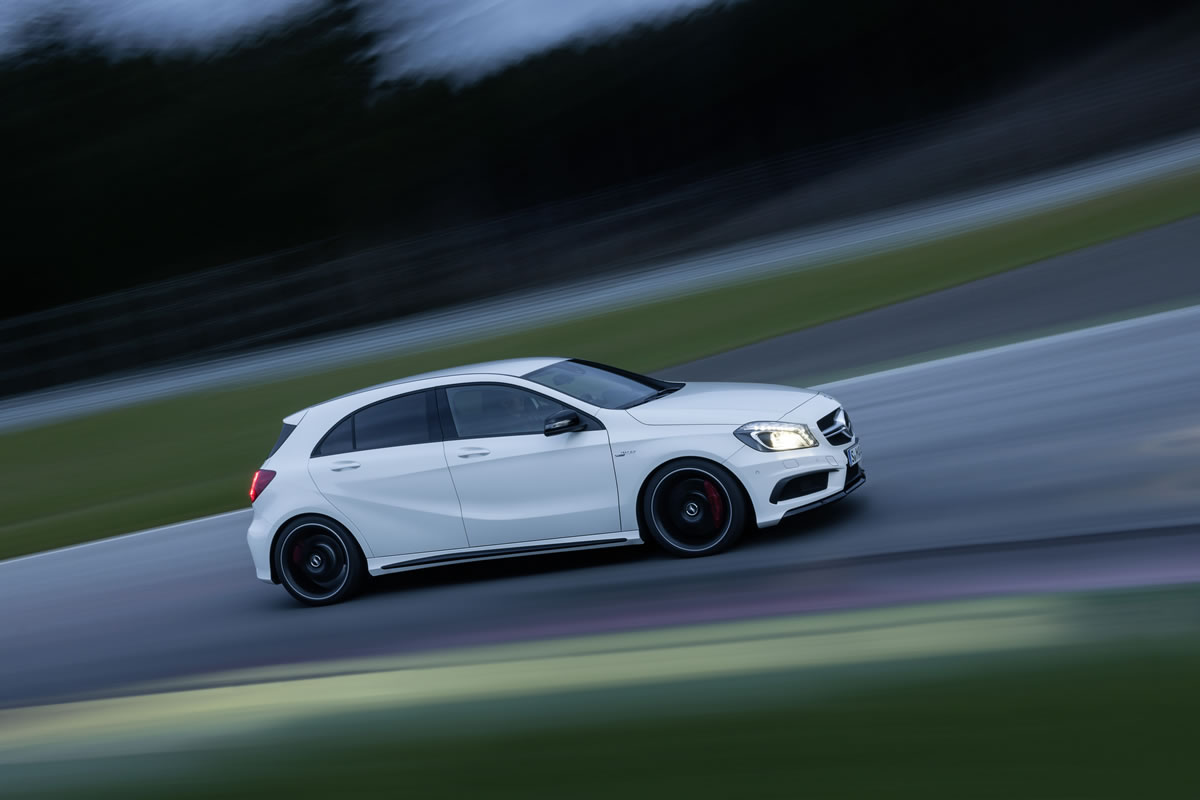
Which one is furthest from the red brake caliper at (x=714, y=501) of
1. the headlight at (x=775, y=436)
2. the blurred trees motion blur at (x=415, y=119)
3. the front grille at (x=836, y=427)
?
the blurred trees motion blur at (x=415, y=119)

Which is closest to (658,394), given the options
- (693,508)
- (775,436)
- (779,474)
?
(693,508)

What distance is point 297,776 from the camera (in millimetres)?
5465

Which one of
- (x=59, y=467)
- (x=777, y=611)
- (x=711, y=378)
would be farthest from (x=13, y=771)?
(x=59, y=467)

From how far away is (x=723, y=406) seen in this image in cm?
784

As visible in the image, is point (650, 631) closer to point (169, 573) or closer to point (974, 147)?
point (169, 573)

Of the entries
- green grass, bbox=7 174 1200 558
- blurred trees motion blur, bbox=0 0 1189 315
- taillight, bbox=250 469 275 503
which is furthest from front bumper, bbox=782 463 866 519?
blurred trees motion blur, bbox=0 0 1189 315

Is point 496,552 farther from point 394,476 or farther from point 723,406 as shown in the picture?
point 723,406

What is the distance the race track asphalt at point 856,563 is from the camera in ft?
21.9

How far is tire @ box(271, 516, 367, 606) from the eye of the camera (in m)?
8.69

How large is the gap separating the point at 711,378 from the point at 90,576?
7.14m

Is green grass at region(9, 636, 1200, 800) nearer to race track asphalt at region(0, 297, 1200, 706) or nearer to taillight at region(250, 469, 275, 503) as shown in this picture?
race track asphalt at region(0, 297, 1200, 706)

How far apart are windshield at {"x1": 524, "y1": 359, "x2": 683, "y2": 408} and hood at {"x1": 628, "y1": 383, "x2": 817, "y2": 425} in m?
Result: 0.26

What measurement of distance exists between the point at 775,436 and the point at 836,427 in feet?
1.71

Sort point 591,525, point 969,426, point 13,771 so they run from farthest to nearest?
1. point 969,426
2. point 591,525
3. point 13,771
